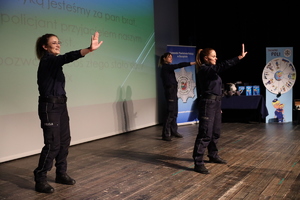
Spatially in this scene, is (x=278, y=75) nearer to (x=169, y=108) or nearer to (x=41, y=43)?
(x=169, y=108)

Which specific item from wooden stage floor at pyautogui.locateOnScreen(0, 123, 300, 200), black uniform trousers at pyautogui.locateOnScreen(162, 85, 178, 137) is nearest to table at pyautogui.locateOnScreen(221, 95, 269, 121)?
wooden stage floor at pyautogui.locateOnScreen(0, 123, 300, 200)

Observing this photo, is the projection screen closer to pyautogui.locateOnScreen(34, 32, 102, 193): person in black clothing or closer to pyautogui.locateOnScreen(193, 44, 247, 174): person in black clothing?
pyautogui.locateOnScreen(34, 32, 102, 193): person in black clothing

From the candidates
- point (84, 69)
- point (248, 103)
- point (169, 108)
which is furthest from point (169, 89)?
point (248, 103)

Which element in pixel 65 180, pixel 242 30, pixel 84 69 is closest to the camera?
pixel 65 180

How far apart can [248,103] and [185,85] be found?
4.69 feet

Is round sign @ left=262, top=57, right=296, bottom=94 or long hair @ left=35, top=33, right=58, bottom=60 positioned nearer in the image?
long hair @ left=35, top=33, right=58, bottom=60

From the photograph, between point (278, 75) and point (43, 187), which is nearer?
point (43, 187)

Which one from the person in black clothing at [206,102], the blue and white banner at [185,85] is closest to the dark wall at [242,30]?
the blue and white banner at [185,85]

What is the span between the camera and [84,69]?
535cm

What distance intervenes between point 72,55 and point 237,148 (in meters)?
2.86

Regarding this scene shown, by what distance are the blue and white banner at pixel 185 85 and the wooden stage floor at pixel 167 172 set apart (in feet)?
5.49

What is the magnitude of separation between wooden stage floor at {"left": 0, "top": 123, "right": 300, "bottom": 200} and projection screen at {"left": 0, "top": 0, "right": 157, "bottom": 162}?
0.41 metres

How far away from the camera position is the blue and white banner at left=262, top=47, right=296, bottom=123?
704 centimetres

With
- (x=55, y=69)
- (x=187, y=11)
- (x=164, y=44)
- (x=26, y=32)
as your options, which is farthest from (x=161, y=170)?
(x=187, y=11)
